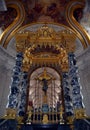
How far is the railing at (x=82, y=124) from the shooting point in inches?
284

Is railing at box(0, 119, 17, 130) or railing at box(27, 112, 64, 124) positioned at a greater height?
railing at box(27, 112, 64, 124)

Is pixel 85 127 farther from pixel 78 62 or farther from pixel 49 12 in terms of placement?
pixel 49 12

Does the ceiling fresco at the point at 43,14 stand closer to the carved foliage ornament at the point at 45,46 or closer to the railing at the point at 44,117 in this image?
the carved foliage ornament at the point at 45,46

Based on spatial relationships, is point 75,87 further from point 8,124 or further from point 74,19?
point 74,19

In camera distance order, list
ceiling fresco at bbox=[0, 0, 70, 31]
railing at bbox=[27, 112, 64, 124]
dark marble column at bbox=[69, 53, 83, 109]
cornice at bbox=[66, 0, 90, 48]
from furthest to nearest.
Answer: ceiling fresco at bbox=[0, 0, 70, 31]
cornice at bbox=[66, 0, 90, 48]
railing at bbox=[27, 112, 64, 124]
dark marble column at bbox=[69, 53, 83, 109]

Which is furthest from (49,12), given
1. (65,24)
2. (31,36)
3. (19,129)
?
(19,129)

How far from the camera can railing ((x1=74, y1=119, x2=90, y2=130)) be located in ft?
23.6

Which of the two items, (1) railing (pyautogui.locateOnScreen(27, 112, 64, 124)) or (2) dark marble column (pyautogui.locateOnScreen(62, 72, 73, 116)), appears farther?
(2) dark marble column (pyautogui.locateOnScreen(62, 72, 73, 116))

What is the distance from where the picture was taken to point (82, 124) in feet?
24.3

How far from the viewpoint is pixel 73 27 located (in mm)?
13719

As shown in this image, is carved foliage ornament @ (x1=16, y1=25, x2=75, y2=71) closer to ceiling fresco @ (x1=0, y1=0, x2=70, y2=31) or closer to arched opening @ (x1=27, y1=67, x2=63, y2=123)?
arched opening @ (x1=27, y1=67, x2=63, y2=123)

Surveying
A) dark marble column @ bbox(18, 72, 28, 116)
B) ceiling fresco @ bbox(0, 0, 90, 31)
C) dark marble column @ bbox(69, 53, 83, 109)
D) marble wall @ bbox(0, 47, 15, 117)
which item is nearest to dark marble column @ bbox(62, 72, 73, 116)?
dark marble column @ bbox(69, 53, 83, 109)

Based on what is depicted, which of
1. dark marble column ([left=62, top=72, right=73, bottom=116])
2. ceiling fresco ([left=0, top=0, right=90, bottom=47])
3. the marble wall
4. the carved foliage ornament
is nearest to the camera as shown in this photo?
dark marble column ([left=62, top=72, right=73, bottom=116])

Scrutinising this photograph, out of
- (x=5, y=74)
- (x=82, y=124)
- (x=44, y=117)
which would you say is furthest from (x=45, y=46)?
(x=82, y=124)
